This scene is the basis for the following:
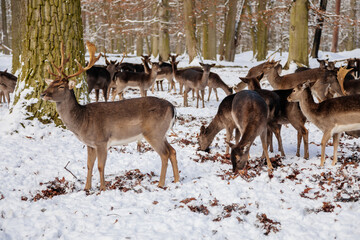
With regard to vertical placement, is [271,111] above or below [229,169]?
A: above

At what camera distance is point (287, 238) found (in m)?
3.21

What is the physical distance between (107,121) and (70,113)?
1.59 feet

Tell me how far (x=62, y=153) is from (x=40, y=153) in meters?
0.34

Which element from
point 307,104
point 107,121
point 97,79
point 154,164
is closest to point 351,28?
point 97,79

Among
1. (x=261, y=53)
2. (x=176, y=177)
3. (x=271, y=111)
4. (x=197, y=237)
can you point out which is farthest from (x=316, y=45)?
(x=197, y=237)

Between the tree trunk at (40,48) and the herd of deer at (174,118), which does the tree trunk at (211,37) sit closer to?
the herd of deer at (174,118)

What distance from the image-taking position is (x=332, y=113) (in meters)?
5.33

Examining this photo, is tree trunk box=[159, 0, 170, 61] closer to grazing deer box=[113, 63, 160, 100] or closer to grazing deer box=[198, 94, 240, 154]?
grazing deer box=[113, 63, 160, 100]

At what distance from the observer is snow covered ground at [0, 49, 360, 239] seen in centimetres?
333

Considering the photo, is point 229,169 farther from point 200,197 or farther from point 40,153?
point 40,153

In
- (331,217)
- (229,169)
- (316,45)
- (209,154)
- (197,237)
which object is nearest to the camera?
(197,237)

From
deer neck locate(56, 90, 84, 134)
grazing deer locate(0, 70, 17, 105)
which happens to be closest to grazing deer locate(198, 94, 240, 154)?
deer neck locate(56, 90, 84, 134)

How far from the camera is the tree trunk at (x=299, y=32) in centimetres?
1347

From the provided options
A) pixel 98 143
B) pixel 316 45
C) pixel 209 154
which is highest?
pixel 316 45
